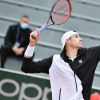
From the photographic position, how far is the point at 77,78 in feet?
16.4

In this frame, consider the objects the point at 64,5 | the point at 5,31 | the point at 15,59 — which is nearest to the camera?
the point at 64,5

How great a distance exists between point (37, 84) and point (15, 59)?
194 cm

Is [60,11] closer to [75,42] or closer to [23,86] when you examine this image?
[75,42]

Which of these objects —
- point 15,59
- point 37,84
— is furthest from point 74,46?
point 15,59

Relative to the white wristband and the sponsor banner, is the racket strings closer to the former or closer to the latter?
the white wristband

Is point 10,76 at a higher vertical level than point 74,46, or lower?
lower

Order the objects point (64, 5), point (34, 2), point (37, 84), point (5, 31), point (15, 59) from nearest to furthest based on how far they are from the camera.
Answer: point (64, 5) < point (37, 84) < point (15, 59) < point (5, 31) < point (34, 2)

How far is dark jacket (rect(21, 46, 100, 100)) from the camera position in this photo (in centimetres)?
499

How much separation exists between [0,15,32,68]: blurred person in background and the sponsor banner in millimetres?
1773

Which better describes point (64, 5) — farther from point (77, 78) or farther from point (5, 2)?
point (5, 2)

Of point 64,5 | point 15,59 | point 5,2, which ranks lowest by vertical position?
point 15,59

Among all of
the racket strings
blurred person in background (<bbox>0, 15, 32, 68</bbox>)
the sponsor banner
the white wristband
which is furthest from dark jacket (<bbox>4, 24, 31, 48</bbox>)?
the white wristband

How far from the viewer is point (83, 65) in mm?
5023

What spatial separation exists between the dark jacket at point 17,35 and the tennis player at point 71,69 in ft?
12.1
